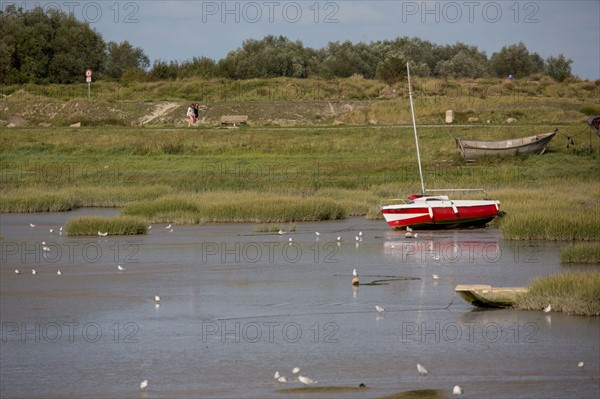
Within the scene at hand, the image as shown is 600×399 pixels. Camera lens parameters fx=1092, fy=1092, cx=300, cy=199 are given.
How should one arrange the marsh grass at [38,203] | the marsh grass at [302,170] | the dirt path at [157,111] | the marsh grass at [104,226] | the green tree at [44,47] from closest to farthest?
the marsh grass at [104,226] < the marsh grass at [302,170] < the marsh grass at [38,203] < the dirt path at [157,111] < the green tree at [44,47]

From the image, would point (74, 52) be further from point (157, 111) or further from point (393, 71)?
point (157, 111)

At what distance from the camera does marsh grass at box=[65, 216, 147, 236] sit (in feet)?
103

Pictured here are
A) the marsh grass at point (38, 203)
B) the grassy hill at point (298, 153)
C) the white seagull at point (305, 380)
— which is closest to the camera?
the white seagull at point (305, 380)

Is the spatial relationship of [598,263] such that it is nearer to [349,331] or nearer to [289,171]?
[349,331]

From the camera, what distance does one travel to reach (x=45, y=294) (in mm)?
22328

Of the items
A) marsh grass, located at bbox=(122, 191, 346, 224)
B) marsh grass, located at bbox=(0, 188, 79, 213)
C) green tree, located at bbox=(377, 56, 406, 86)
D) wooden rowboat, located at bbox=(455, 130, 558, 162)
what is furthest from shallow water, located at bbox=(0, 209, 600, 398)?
green tree, located at bbox=(377, 56, 406, 86)

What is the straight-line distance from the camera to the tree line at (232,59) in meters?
90.8

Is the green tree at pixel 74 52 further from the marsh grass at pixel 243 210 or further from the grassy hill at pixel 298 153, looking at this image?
the marsh grass at pixel 243 210

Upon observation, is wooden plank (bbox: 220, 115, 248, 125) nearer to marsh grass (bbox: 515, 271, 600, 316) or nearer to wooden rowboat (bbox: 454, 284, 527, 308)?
wooden rowboat (bbox: 454, 284, 527, 308)

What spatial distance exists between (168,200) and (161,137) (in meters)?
17.7

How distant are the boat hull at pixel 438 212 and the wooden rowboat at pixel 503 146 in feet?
46.6

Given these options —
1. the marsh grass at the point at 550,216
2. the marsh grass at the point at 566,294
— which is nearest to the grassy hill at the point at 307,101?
the marsh grass at the point at 550,216

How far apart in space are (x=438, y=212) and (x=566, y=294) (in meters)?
12.5

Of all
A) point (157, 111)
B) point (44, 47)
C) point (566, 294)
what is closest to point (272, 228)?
point (566, 294)
